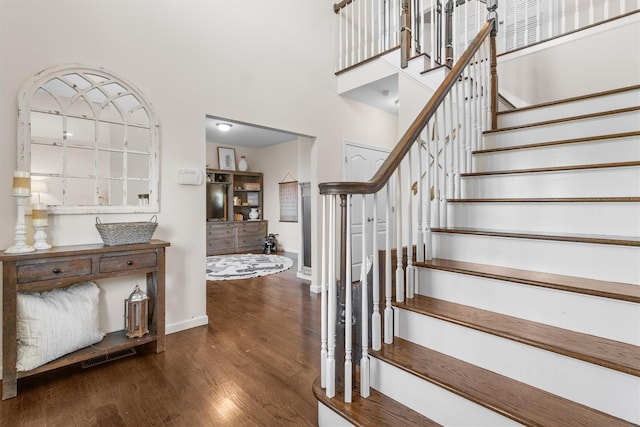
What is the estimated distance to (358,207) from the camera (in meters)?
4.26

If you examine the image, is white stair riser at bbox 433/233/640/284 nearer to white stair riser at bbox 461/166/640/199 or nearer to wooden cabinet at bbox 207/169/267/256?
white stair riser at bbox 461/166/640/199

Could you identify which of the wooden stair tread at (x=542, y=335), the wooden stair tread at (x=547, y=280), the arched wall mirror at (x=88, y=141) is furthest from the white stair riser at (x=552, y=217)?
the arched wall mirror at (x=88, y=141)

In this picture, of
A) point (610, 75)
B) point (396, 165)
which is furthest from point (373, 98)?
point (396, 165)

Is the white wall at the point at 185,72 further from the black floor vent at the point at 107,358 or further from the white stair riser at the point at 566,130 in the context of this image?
the white stair riser at the point at 566,130

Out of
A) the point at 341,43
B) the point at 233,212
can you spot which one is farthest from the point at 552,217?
the point at 233,212

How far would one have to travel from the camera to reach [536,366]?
1.17m

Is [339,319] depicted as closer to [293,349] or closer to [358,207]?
[293,349]

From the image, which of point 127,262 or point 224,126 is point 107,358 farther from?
point 224,126

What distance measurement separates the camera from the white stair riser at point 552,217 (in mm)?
1486

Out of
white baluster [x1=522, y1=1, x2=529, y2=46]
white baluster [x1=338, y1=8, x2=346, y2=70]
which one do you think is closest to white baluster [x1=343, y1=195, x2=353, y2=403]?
white baluster [x1=338, y1=8, x2=346, y2=70]

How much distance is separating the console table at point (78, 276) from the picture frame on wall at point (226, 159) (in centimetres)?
508

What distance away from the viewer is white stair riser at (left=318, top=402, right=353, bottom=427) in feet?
4.38

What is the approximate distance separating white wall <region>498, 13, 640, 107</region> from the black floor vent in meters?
4.62

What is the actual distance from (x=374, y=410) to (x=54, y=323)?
6.80 feet
